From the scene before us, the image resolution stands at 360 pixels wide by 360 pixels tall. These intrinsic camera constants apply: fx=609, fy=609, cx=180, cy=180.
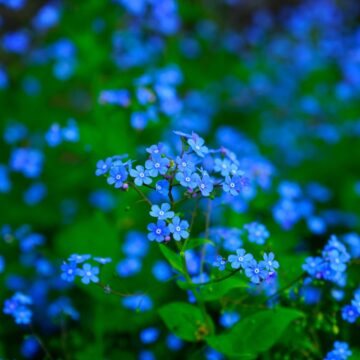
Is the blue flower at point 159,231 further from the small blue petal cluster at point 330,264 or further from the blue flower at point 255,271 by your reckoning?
the small blue petal cluster at point 330,264

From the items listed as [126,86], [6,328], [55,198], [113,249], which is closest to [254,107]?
[126,86]

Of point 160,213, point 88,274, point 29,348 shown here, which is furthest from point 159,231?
point 29,348

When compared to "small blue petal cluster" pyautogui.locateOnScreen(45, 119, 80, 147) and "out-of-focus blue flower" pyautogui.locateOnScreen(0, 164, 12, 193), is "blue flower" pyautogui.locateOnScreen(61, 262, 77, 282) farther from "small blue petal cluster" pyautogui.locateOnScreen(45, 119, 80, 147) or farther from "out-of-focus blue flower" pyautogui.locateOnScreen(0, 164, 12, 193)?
"out-of-focus blue flower" pyautogui.locateOnScreen(0, 164, 12, 193)

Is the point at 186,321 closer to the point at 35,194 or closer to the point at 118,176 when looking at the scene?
the point at 118,176

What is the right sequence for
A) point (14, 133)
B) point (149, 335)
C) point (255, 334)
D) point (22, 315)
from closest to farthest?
point (255, 334) < point (22, 315) < point (149, 335) < point (14, 133)

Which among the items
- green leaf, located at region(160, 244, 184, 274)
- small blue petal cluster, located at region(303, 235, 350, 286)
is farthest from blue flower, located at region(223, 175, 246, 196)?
small blue petal cluster, located at region(303, 235, 350, 286)
